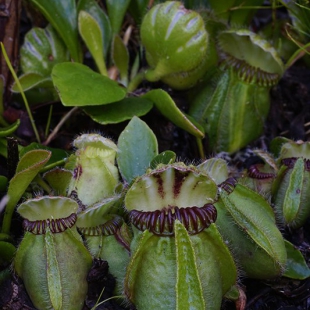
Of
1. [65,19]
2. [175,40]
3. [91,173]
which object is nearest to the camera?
[91,173]

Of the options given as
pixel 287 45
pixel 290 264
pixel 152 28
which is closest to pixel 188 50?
pixel 152 28

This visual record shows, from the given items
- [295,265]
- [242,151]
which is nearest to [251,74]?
[242,151]

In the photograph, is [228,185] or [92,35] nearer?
[228,185]

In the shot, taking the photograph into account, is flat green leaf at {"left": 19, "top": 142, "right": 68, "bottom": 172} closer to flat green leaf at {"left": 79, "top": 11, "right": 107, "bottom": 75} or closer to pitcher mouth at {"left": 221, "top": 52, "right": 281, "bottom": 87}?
flat green leaf at {"left": 79, "top": 11, "right": 107, "bottom": 75}

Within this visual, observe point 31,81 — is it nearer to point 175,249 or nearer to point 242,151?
point 242,151

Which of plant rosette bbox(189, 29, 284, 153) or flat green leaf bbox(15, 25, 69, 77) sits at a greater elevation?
flat green leaf bbox(15, 25, 69, 77)

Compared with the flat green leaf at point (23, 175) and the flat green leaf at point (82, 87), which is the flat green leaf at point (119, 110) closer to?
the flat green leaf at point (82, 87)

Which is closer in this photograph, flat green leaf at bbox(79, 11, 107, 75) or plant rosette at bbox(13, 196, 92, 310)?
plant rosette at bbox(13, 196, 92, 310)

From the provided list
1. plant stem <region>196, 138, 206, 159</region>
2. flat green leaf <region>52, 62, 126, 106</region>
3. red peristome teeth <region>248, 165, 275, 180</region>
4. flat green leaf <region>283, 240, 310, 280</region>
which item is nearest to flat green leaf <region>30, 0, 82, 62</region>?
flat green leaf <region>52, 62, 126, 106</region>
